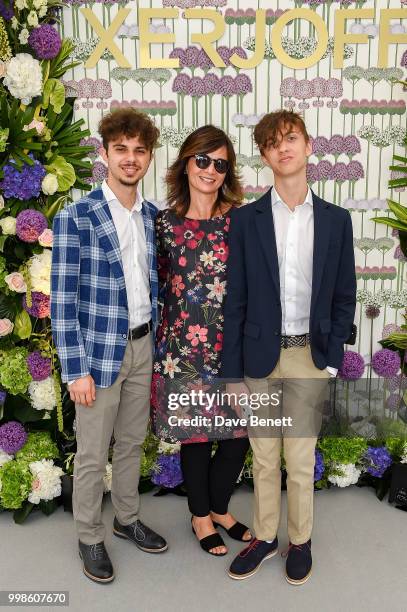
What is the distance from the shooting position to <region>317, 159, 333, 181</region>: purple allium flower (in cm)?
369

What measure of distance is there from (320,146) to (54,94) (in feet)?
5.44

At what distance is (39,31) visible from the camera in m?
3.27

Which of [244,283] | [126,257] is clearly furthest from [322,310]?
[126,257]

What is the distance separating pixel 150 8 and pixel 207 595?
3.25 meters

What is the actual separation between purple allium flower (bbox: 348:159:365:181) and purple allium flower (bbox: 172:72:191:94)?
3.75ft

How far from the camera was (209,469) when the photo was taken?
303 cm

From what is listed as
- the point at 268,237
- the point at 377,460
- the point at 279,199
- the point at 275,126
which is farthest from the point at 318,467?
the point at 275,126

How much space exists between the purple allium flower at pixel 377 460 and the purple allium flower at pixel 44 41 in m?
3.08

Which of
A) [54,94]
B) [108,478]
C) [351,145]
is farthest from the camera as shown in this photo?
[351,145]

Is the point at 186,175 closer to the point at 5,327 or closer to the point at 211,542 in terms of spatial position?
the point at 5,327

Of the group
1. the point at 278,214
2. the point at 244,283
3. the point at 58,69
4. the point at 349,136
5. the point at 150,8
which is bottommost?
the point at 244,283

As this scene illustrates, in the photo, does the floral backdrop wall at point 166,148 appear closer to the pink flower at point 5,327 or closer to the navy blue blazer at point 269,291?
the pink flower at point 5,327

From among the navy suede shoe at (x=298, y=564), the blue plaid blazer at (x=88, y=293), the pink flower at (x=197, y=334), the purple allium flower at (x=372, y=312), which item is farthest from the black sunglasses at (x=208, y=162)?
the navy suede shoe at (x=298, y=564)

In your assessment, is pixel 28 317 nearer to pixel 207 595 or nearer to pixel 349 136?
pixel 207 595
